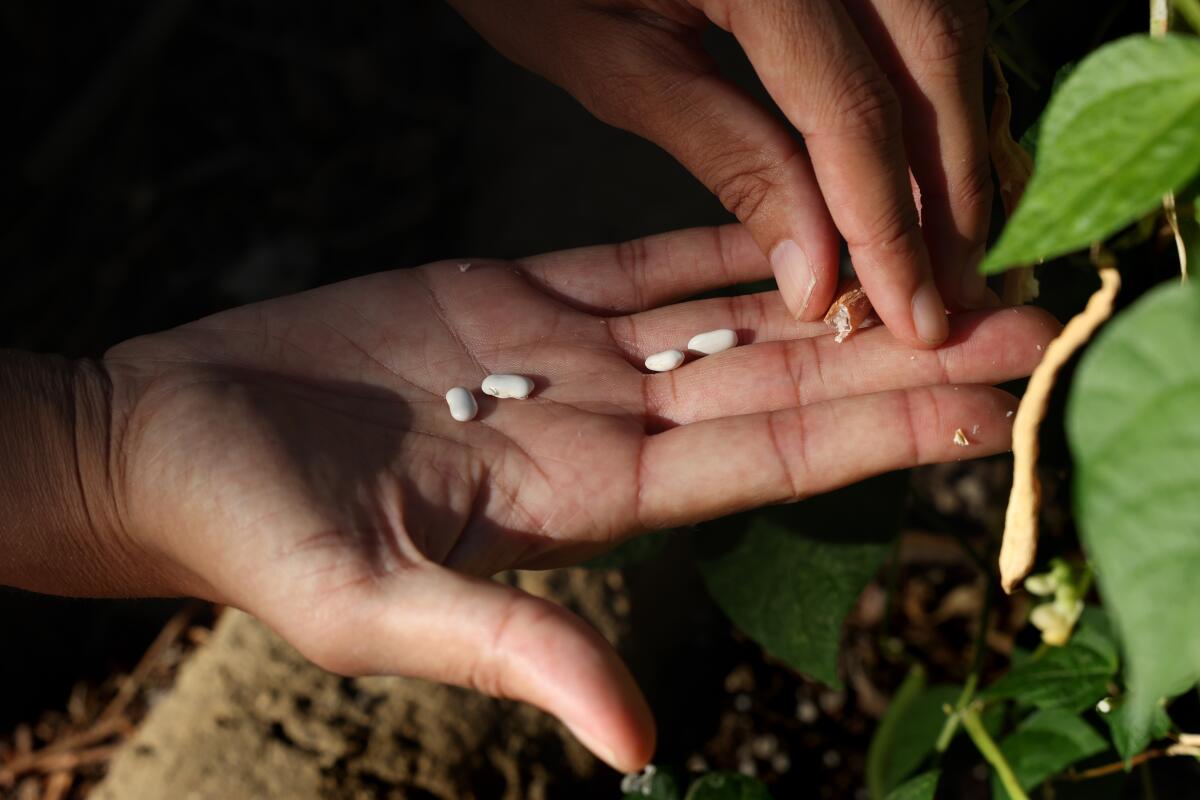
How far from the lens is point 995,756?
126 centimetres

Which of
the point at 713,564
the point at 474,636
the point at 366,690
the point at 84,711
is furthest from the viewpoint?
the point at 84,711

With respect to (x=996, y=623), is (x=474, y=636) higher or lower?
higher

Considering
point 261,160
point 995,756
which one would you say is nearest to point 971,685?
point 995,756

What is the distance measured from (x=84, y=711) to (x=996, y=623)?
6.53 ft

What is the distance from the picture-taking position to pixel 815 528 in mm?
1522

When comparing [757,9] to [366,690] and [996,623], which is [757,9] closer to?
[366,690]

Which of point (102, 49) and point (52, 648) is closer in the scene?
point (52, 648)

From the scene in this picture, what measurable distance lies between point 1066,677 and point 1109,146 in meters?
0.75

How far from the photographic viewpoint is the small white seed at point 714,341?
1497 millimetres

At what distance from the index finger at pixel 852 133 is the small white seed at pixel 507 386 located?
466 millimetres

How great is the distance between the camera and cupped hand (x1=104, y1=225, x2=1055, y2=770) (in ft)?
3.35

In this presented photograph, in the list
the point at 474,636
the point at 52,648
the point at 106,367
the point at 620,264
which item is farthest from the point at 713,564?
the point at 52,648

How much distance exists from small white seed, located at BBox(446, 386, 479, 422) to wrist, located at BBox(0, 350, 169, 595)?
0.42m

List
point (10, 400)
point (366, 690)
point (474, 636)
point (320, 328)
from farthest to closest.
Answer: point (366, 690) < point (320, 328) < point (10, 400) < point (474, 636)
